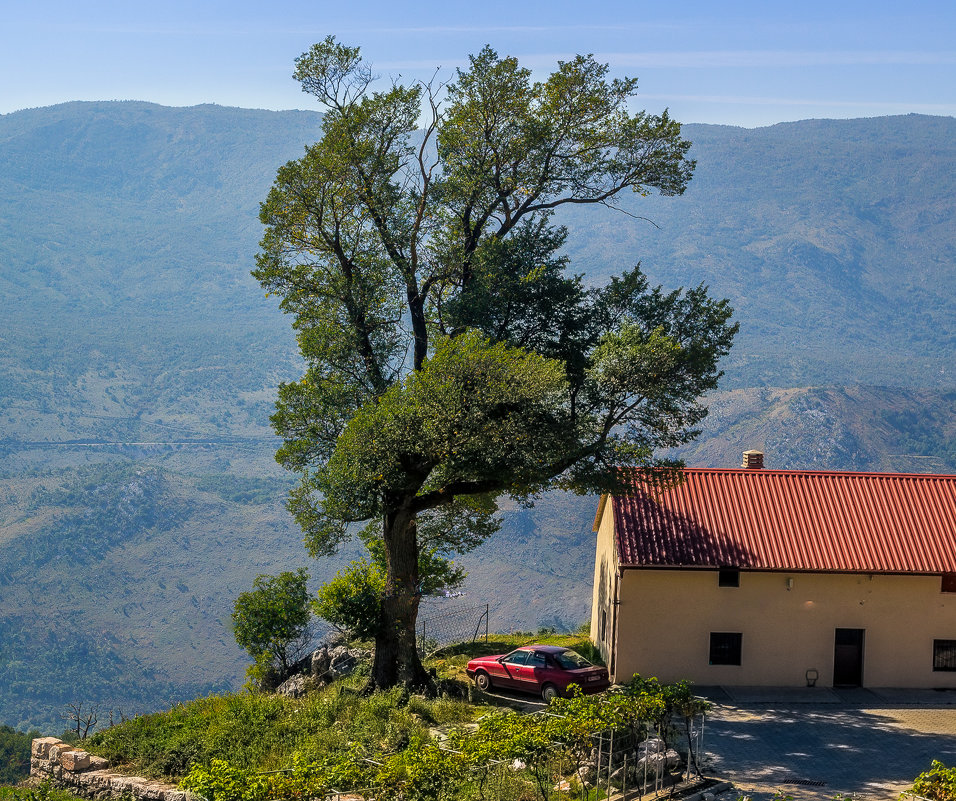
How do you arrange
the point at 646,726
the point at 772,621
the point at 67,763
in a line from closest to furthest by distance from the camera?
the point at 646,726, the point at 67,763, the point at 772,621

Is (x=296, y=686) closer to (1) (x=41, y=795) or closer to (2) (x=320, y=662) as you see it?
(2) (x=320, y=662)

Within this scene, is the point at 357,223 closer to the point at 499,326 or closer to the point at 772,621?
the point at 499,326

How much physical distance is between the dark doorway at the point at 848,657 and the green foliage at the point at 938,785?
40.5ft

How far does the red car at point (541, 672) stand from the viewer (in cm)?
2612

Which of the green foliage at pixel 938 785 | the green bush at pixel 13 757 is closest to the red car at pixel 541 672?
the green foliage at pixel 938 785

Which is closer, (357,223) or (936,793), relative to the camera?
(936,793)

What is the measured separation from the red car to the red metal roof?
10.4 feet

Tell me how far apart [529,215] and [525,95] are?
11.4 ft

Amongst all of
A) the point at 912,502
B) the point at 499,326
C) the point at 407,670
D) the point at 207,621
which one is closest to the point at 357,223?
the point at 499,326

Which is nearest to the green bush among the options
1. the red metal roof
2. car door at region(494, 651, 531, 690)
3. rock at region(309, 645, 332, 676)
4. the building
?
rock at region(309, 645, 332, 676)

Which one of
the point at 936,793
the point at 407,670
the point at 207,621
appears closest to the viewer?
the point at 936,793

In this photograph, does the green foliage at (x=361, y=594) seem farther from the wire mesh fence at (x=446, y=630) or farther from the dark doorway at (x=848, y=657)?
the dark doorway at (x=848, y=657)

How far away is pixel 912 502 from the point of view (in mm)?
30547

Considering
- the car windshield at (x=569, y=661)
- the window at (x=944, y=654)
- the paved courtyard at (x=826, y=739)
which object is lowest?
the paved courtyard at (x=826, y=739)
